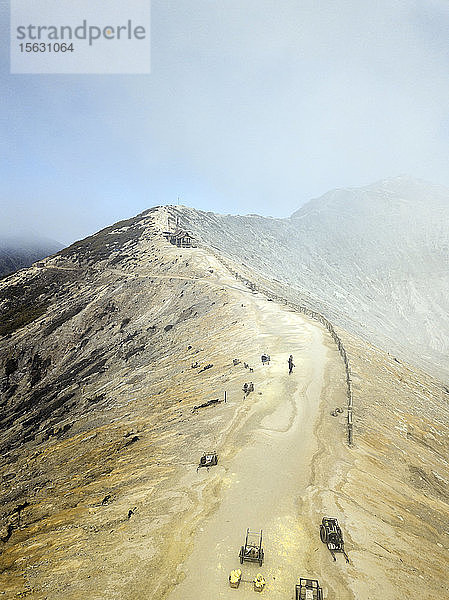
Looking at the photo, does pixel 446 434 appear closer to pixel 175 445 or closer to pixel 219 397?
pixel 219 397

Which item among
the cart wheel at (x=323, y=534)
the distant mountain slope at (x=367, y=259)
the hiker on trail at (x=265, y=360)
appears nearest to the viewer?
the cart wheel at (x=323, y=534)

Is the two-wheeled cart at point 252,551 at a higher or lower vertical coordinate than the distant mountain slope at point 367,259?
lower

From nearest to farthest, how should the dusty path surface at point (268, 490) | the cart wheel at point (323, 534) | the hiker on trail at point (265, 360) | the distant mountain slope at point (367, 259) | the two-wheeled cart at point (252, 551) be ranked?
the dusty path surface at point (268, 490), the two-wheeled cart at point (252, 551), the cart wheel at point (323, 534), the hiker on trail at point (265, 360), the distant mountain slope at point (367, 259)

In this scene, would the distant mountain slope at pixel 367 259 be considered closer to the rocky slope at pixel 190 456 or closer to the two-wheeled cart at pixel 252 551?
the rocky slope at pixel 190 456


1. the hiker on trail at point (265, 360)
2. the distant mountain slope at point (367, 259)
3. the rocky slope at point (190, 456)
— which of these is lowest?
the rocky slope at point (190, 456)

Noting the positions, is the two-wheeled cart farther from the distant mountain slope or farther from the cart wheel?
the distant mountain slope

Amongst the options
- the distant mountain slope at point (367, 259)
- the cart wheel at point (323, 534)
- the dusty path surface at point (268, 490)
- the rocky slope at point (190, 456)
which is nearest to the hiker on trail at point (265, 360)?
the dusty path surface at point (268, 490)

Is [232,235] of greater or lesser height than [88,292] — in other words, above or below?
above

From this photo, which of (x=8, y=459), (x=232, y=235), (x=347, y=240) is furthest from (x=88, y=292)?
(x=347, y=240)
